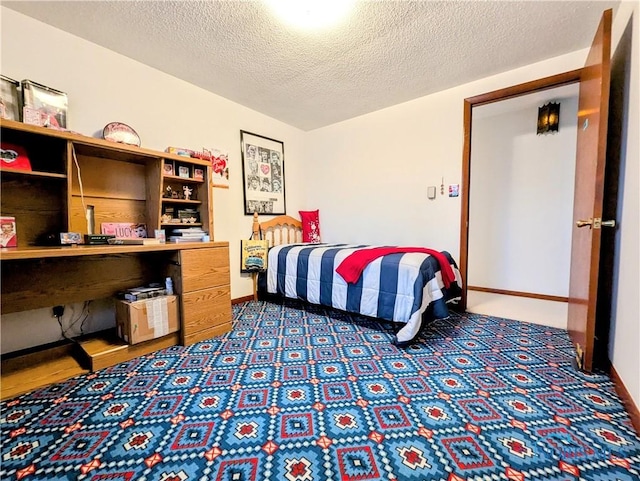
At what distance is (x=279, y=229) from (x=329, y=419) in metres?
2.66

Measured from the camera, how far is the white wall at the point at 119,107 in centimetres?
178

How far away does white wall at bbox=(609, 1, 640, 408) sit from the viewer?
124cm

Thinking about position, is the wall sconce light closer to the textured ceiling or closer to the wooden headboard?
the textured ceiling

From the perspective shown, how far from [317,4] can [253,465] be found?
95.2 inches

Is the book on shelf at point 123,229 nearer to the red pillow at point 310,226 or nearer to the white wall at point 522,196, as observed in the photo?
the red pillow at point 310,226

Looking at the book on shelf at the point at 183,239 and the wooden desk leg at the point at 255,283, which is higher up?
the book on shelf at the point at 183,239

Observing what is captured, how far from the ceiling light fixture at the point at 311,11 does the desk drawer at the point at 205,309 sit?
2.02 metres

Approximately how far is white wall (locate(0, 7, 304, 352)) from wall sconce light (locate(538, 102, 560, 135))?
332 centimetres

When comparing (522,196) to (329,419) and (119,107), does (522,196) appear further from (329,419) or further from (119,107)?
(119,107)

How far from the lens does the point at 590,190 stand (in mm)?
1579

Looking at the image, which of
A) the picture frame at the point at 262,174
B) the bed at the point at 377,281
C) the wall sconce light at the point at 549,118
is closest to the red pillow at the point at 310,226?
the picture frame at the point at 262,174

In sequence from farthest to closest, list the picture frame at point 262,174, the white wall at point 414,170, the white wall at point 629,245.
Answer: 1. the picture frame at point 262,174
2. the white wall at point 414,170
3. the white wall at point 629,245

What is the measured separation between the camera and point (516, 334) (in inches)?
85.3

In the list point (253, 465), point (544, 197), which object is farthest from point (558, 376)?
point (544, 197)
